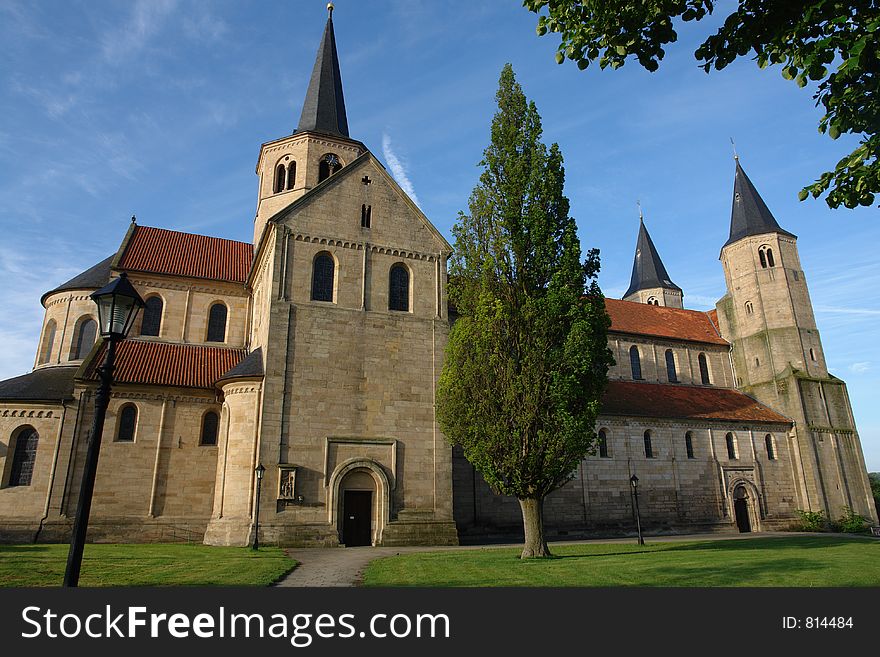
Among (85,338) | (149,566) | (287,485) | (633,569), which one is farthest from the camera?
(85,338)

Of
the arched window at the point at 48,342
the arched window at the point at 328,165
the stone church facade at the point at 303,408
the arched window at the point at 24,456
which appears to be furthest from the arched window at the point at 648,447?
the arched window at the point at 48,342

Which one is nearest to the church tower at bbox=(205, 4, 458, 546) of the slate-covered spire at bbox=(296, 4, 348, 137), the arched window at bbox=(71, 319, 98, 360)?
the slate-covered spire at bbox=(296, 4, 348, 137)

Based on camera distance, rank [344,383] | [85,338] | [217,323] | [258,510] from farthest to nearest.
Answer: [217,323] → [85,338] → [344,383] → [258,510]

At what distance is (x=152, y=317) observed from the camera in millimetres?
30266

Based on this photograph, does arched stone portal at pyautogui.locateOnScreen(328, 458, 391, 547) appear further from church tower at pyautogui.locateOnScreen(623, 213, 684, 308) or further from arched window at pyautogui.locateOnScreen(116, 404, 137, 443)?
church tower at pyautogui.locateOnScreen(623, 213, 684, 308)

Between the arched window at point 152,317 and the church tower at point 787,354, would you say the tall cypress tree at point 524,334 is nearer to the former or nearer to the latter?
the arched window at point 152,317

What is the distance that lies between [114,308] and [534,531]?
14.5 meters

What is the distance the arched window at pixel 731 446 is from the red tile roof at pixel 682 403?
123cm

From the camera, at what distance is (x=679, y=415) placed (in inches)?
1497

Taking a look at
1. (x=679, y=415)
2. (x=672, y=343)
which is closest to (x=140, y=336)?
(x=679, y=415)

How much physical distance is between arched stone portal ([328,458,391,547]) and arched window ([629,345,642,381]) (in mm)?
24855

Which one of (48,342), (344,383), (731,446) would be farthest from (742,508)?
(48,342)

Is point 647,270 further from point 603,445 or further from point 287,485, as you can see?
point 287,485

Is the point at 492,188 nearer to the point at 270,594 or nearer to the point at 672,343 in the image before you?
the point at 270,594
